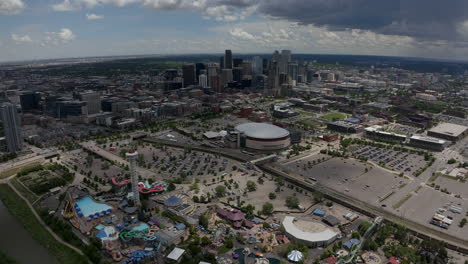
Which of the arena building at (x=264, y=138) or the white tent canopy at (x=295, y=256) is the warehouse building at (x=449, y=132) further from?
the white tent canopy at (x=295, y=256)

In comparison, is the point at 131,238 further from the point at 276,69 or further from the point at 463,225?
the point at 276,69

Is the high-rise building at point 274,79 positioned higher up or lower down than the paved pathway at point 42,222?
higher up

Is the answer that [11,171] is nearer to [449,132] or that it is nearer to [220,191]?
[220,191]

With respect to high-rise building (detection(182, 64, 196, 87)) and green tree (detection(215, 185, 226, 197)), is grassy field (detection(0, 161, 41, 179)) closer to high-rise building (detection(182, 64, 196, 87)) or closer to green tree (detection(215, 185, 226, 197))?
green tree (detection(215, 185, 226, 197))

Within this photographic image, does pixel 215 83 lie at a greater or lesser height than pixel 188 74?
lesser

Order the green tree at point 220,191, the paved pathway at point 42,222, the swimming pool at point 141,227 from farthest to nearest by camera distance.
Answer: the green tree at point 220,191
the swimming pool at point 141,227
the paved pathway at point 42,222

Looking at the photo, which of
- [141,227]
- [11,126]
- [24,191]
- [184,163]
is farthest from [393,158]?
[11,126]

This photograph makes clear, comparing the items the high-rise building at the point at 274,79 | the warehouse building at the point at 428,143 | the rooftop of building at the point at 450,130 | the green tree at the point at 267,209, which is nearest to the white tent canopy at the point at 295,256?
the green tree at the point at 267,209

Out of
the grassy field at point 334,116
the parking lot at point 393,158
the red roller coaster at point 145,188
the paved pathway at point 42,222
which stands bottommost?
the paved pathway at point 42,222
